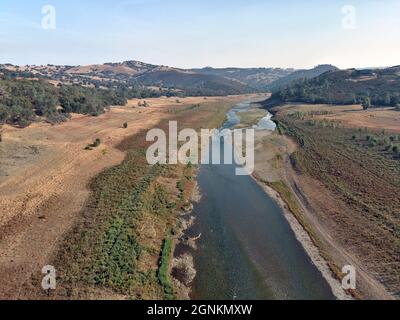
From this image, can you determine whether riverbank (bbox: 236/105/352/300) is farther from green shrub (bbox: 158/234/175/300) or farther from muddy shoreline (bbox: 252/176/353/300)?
green shrub (bbox: 158/234/175/300)

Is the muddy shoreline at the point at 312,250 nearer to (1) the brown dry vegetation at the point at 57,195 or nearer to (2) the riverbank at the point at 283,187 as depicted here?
(2) the riverbank at the point at 283,187

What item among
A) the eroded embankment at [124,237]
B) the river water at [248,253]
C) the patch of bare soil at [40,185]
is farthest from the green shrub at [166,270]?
the patch of bare soil at [40,185]

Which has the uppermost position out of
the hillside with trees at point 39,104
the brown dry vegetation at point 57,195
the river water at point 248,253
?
the hillside with trees at point 39,104

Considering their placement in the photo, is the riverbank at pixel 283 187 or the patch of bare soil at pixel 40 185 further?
the riverbank at pixel 283 187

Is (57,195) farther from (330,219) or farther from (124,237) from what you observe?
(330,219)

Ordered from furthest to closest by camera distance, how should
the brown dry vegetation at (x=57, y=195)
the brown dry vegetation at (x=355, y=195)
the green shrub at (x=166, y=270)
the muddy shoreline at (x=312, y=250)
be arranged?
the brown dry vegetation at (x=355, y=195) < the muddy shoreline at (x=312, y=250) < the brown dry vegetation at (x=57, y=195) < the green shrub at (x=166, y=270)

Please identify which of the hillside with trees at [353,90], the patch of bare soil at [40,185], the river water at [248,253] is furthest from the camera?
the hillside with trees at [353,90]
